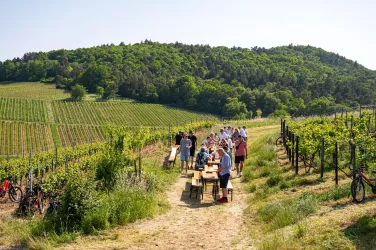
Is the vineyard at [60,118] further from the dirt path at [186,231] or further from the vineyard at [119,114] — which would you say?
the dirt path at [186,231]

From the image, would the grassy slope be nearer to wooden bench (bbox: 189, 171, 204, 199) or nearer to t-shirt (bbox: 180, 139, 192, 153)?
wooden bench (bbox: 189, 171, 204, 199)

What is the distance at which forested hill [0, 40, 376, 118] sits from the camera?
81.6 meters

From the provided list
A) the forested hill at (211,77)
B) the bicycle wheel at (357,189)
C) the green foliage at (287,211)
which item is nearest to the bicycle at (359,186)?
the bicycle wheel at (357,189)

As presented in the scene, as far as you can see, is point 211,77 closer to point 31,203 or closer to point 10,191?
point 10,191

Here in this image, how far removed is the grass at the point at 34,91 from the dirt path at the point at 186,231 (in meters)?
76.3

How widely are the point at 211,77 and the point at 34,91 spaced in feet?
160

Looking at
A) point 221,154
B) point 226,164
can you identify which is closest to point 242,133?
point 221,154

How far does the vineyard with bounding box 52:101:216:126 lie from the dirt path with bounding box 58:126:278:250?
54.2 meters

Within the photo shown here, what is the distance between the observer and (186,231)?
7.45 m

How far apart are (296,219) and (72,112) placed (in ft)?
216

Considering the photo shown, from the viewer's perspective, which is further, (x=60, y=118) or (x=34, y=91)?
(x=34, y=91)

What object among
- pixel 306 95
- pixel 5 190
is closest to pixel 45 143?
pixel 5 190

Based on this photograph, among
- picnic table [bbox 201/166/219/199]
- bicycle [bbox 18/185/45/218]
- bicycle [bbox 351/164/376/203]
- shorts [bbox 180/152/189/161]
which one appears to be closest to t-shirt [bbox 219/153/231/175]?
picnic table [bbox 201/166/219/199]

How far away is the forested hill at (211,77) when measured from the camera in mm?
81562
